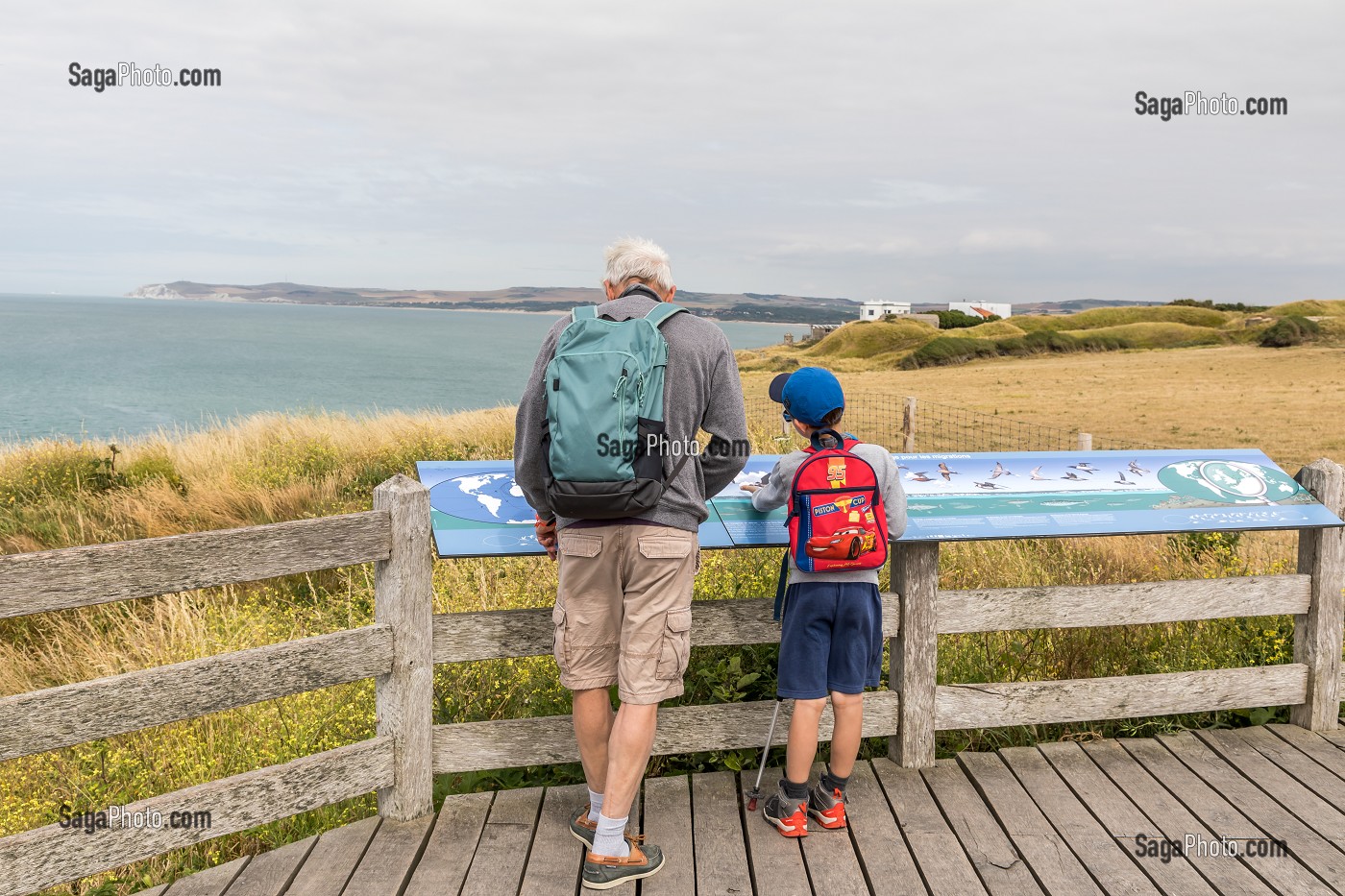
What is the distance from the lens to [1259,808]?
13.2ft

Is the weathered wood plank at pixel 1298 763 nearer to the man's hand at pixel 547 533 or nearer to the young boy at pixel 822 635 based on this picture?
the young boy at pixel 822 635

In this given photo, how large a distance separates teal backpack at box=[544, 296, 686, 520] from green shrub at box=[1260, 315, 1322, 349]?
5656cm

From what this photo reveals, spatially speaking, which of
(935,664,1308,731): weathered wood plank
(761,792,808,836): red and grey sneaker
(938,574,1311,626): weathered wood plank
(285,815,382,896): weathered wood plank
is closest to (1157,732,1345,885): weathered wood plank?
(935,664,1308,731): weathered wood plank

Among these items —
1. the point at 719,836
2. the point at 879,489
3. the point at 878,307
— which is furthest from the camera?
the point at 878,307

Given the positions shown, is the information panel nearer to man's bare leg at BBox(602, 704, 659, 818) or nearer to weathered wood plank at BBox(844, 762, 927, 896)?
man's bare leg at BBox(602, 704, 659, 818)

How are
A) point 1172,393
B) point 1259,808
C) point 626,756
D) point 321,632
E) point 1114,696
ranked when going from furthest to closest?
point 1172,393
point 321,632
point 1114,696
point 1259,808
point 626,756

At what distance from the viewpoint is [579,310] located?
3320 millimetres

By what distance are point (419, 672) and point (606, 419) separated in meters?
1.49

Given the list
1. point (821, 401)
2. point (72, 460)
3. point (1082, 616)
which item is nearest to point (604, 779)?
point (821, 401)

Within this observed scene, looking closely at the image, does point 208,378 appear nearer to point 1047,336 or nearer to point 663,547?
point 1047,336

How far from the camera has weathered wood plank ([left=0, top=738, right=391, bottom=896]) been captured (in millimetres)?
3123

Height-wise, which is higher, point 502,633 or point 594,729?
point 502,633

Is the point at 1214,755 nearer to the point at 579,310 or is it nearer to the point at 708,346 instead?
the point at 708,346

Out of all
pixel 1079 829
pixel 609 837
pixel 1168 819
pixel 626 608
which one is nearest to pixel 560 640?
pixel 626 608
